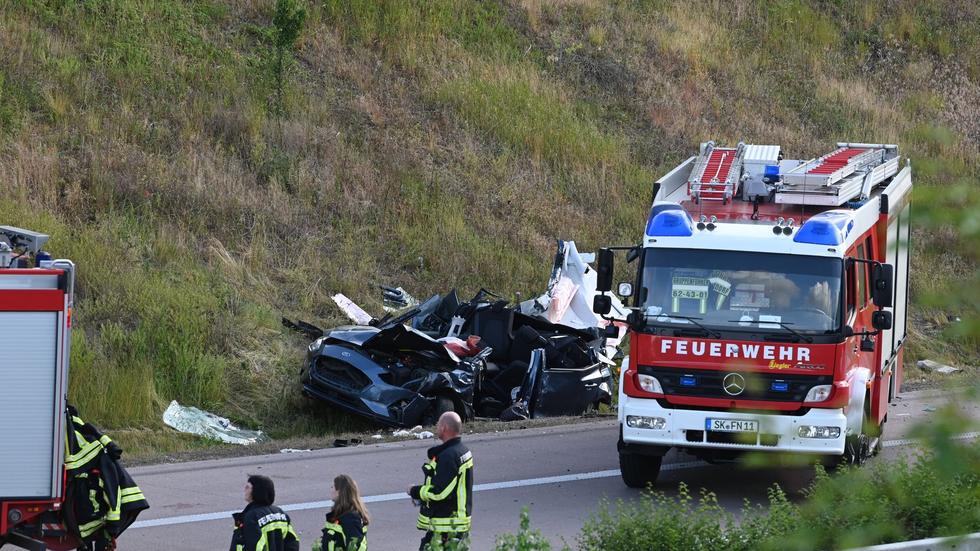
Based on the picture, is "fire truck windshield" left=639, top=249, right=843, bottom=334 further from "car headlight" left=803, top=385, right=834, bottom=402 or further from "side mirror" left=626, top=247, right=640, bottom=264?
"car headlight" left=803, top=385, right=834, bottom=402

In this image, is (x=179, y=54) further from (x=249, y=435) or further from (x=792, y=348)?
(x=792, y=348)

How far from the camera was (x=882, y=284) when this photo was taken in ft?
36.9

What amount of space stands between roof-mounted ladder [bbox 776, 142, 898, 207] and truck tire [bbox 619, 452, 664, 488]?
9.67 feet

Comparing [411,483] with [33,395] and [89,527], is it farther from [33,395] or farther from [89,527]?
[33,395]

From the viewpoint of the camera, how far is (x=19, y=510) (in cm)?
844

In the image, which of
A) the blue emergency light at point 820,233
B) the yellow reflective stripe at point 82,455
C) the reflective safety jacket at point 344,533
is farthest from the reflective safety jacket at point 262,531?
the blue emergency light at point 820,233

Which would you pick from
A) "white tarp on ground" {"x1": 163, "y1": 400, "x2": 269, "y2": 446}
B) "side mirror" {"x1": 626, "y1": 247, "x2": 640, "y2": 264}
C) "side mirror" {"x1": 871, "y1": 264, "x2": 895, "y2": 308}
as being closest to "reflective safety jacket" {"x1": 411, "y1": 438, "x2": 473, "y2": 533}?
"side mirror" {"x1": 626, "y1": 247, "x2": 640, "y2": 264}

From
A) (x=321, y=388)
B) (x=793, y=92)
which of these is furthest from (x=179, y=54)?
(x=793, y=92)

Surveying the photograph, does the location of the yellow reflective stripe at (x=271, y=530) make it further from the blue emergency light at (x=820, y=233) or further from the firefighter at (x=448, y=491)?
the blue emergency light at (x=820, y=233)

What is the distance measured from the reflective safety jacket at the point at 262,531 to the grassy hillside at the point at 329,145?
762cm

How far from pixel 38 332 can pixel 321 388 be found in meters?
7.38

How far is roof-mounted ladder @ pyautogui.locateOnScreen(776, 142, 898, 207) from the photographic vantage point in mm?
12609

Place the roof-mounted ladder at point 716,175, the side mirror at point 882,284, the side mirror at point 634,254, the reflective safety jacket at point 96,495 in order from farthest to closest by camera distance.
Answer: the roof-mounted ladder at point 716,175 → the side mirror at point 634,254 → the side mirror at point 882,284 → the reflective safety jacket at point 96,495

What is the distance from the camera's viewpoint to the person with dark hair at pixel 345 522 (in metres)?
7.62
